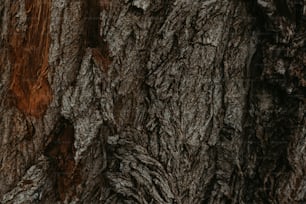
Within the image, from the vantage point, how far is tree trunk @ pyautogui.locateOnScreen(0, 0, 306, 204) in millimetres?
2049

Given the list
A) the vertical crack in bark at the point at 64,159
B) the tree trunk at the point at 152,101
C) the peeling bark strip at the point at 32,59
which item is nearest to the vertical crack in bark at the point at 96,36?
the tree trunk at the point at 152,101

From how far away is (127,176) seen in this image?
2.07m

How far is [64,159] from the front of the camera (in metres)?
2.03

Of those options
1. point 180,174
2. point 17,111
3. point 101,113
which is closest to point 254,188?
point 180,174

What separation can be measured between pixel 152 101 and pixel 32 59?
543mm

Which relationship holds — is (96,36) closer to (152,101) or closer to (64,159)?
(152,101)

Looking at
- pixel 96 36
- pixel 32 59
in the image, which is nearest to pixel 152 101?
pixel 96 36

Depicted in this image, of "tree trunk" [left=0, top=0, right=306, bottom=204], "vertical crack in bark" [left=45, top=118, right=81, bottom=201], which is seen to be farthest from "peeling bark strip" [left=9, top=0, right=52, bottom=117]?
"vertical crack in bark" [left=45, top=118, right=81, bottom=201]

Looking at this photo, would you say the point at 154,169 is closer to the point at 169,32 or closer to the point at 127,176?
the point at 127,176

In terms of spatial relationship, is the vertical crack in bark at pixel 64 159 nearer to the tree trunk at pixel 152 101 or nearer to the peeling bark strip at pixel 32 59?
the tree trunk at pixel 152 101

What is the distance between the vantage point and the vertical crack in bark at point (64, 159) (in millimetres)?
2025

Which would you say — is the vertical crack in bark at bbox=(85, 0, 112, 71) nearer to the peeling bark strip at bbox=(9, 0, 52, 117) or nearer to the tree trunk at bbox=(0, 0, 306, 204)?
the tree trunk at bbox=(0, 0, 306, 204)

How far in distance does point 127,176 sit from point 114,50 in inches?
21.2

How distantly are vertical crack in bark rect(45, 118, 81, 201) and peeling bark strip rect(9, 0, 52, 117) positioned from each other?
4.7 inches
